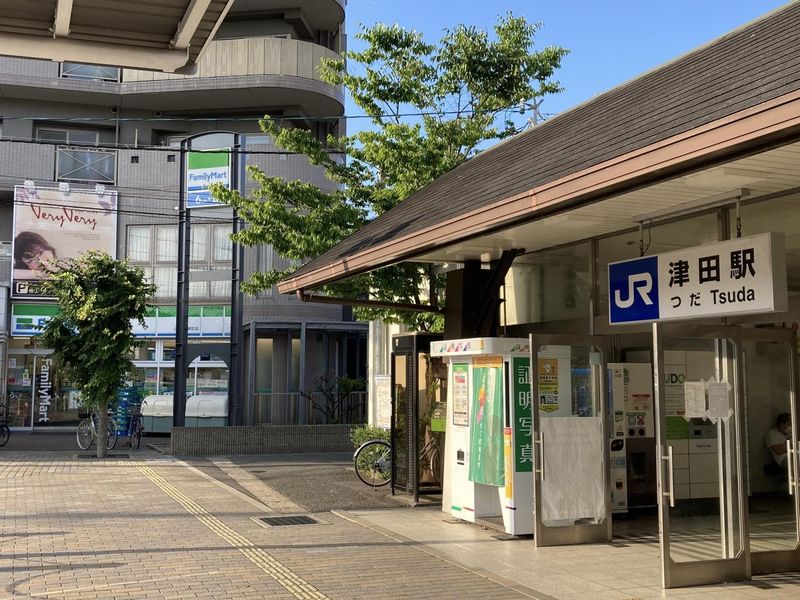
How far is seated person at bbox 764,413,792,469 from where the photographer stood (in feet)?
23.8

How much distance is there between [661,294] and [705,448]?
1405 millimetres

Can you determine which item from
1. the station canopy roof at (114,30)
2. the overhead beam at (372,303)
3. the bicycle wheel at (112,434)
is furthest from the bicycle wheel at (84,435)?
the station canopy roof at (114,30)

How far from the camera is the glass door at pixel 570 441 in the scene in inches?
337

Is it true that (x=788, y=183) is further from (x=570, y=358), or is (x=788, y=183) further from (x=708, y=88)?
(x=570, y=358)

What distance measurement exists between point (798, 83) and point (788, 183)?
232 cm

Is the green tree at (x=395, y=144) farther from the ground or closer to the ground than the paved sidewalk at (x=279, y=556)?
farther from the ground

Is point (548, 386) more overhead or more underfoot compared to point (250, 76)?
more underfoot

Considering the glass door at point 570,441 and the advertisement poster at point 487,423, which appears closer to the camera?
the glass door at point 570,441

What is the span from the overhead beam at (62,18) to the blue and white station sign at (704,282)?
187 inches

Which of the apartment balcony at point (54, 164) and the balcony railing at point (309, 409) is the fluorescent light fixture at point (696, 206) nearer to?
the balcony railing at point (309, 409)

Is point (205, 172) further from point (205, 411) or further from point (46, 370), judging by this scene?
point (46, 370)

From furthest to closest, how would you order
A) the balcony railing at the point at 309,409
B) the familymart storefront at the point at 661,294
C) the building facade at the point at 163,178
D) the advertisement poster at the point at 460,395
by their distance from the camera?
the building facade at the point at 163,178 < the balcony railing at the point at 309,409 < the advertisement poster at the point at 460,395 < the familymart storefront at the point at 661,294

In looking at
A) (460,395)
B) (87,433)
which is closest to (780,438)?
(460,395)

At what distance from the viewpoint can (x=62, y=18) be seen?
5.41m
